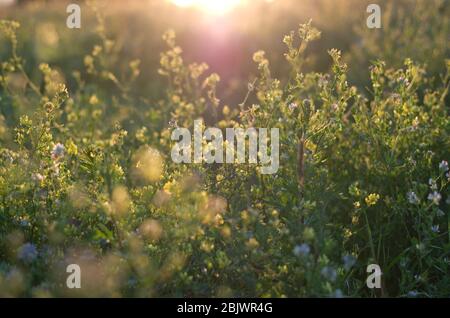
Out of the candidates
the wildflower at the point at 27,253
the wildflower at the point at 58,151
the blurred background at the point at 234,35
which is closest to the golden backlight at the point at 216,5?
the blurred background at the point at 234,35

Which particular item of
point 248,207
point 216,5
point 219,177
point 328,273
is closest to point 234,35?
point 216,5

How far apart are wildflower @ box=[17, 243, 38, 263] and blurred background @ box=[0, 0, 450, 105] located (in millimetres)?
3037

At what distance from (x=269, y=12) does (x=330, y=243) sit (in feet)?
17.7

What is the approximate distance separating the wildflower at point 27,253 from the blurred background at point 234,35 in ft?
9.96

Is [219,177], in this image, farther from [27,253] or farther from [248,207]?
[27,253]

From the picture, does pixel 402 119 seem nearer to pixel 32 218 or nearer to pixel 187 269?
pixel 187 269

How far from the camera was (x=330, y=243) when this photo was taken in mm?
2178

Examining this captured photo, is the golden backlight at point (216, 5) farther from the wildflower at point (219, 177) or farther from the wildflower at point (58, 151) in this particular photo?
the wildflower at point (58, 151)

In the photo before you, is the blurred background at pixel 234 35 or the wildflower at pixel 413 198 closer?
the wildflower at pixel 413 198

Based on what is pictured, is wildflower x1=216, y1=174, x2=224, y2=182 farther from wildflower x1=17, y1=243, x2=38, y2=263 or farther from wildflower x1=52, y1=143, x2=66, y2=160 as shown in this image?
wildflower x1=17, y1=243, x2=38, y2=263

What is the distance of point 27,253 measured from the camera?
238 cm

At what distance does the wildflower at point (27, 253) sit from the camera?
7.73ft

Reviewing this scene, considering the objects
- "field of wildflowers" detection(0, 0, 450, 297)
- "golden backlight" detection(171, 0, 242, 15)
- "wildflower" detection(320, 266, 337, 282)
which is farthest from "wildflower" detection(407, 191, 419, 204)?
"golden backlight" detection(171, 0, 242, 15)

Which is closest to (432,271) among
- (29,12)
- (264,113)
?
(264,113)
